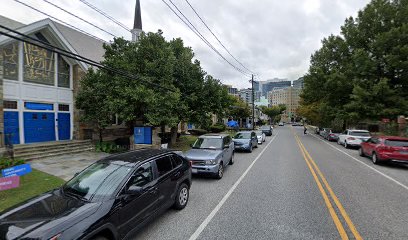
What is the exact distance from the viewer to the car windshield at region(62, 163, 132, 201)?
388cm

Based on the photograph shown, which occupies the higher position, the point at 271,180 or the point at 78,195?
the point at 78,195

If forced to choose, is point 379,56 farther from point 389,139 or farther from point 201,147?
point 201,147

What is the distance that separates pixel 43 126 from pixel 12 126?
1.72 m

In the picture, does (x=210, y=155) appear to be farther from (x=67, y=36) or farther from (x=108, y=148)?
(x=67, y=36)

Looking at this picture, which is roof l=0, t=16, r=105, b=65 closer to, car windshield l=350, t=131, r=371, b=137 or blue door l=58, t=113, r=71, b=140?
blue door l=58, t=113, r=71, b=140

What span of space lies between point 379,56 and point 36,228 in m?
31.8

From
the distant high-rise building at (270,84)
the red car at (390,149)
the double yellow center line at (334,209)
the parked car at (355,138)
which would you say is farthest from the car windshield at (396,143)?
the distant high-rise building at (270,84)

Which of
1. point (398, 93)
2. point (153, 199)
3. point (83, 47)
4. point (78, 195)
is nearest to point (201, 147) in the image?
point (153, 199)

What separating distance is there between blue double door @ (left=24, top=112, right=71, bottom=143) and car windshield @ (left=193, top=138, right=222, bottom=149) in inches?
416

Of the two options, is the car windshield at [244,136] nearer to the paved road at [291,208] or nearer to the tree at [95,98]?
the paved road at [291,208]

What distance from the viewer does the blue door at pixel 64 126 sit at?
15.2 meters

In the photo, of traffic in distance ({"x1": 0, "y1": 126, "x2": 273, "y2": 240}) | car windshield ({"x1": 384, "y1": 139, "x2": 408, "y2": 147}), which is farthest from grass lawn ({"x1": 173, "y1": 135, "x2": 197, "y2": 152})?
car windshield ({"x1": 384, "y1": 139, "x2": 408, "y2": 147})

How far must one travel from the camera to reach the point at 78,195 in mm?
3889

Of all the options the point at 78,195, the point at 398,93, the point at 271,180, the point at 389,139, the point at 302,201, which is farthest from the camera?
the point at 398,93
